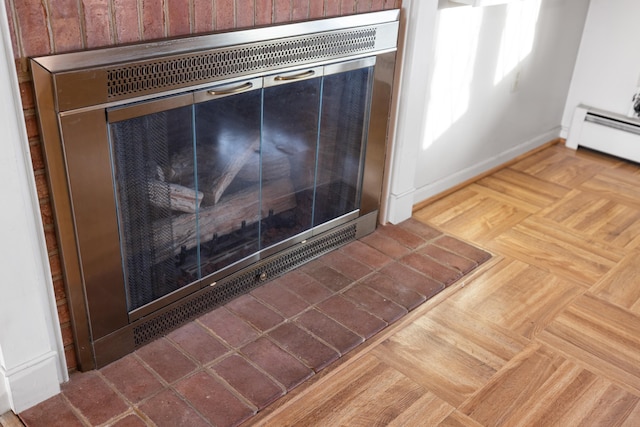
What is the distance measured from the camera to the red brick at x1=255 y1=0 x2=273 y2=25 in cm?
188

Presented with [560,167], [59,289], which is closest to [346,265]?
[59,289]

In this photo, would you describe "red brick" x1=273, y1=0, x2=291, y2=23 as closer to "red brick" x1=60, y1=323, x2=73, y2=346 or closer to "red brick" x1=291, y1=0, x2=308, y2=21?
"red brick" x1=291, y1=0, x2=308, y2=21

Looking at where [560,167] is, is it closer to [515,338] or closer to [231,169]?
[515,338]

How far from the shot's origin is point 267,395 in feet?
5.97

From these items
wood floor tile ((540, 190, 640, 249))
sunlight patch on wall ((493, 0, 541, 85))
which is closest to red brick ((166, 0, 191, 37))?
sunlight patch on wall ((493, 0, 541, 85))

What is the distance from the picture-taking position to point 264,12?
1.89m

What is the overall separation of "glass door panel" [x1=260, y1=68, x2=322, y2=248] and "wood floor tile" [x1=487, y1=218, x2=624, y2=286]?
878 mm

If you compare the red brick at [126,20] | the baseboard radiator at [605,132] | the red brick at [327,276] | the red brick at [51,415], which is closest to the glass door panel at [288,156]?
the red brick at [327,276]

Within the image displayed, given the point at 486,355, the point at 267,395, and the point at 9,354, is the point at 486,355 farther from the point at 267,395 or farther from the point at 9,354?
the point at 9,354

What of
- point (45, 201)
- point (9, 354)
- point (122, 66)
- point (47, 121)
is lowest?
point (9, 354)

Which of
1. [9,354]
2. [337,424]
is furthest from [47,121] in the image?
[337,424]

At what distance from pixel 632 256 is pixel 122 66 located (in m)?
2.16

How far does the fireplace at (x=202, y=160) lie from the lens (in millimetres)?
1606

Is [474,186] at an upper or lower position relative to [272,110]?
lower
